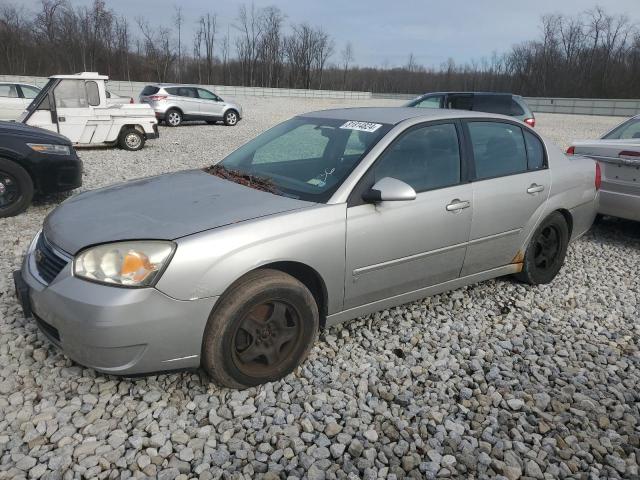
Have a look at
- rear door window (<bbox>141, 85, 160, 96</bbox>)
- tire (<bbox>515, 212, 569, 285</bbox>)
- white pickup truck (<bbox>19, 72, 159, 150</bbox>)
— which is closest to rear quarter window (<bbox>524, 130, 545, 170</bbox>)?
tire (<bbox>515, 212, 569, 285</bbox>)

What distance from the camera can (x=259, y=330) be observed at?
9.34 feet

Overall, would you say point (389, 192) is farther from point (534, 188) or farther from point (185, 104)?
point (185, 104)

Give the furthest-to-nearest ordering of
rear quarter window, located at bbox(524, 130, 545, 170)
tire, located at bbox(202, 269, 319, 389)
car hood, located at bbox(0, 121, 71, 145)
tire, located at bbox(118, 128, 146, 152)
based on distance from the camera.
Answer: tire, located at bbox(118, 128, 146, 152)
car hood, located at bbox(0, 121, 71, 145)
rear quarter window, located at bbox(524, 130, 545, 170)
tire, located at bbox(202, 269, 319, 389)

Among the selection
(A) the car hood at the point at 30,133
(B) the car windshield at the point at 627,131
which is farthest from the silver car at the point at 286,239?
(A) the car hood at the point at 30,133

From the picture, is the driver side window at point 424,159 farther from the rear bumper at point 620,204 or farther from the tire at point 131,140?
the tire at point 131,140

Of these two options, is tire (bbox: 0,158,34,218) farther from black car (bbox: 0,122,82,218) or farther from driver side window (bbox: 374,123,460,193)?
driver side window (bbox: 374,123,460,193)

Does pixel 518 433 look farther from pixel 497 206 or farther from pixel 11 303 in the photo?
pixel 11 303

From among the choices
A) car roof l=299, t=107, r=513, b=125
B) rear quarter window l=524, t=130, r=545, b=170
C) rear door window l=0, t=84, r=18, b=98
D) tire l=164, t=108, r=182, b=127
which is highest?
rear door window l=0, t=84, r=18, b=98

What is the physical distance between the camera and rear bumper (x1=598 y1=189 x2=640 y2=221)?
18.2ft

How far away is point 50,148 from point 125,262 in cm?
464

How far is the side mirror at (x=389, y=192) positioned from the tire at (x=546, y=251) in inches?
70.8

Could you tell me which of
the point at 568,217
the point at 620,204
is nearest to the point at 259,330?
the point at 568,217

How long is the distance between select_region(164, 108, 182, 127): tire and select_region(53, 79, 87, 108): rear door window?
7844mm

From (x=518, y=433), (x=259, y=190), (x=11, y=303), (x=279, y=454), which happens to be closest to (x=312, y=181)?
(x=259, y=190)
